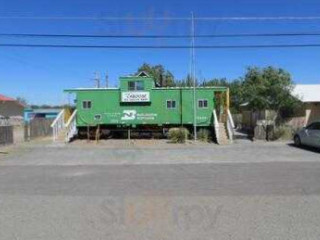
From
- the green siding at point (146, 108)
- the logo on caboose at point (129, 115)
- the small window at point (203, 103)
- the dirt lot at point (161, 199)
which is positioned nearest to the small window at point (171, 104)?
the green siding at point (146, 108)

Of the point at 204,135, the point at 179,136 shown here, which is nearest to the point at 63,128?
the point at 179,136

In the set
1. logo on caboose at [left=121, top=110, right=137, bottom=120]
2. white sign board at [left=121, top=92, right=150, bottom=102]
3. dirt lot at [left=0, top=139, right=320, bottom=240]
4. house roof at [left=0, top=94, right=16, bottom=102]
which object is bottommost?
dirt lot at [left=0, top=139, right=320, bottom=240]

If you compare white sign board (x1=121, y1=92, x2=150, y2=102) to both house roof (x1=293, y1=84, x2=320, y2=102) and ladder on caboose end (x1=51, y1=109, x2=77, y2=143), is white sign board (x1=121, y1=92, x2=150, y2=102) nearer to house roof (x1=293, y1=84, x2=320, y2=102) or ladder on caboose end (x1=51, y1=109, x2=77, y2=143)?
ladder on caboose end (x1=51, y1=109, x2=77, y2=143)

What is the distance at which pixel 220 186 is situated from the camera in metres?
13.6

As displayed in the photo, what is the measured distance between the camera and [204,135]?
3619 cm

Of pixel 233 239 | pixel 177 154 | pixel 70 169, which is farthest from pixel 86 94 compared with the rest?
pixel 233 239

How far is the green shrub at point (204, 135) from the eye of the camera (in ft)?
118

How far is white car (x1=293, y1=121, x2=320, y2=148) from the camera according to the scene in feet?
92.1

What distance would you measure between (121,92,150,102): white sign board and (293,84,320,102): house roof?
1360 centimetres

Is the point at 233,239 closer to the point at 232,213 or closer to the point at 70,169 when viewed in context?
the point at 232,213

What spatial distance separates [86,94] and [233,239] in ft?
106

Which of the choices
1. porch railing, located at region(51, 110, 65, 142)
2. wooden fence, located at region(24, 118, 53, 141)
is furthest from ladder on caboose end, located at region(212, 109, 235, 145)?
wooden fence, located at region(24, 118, 53, 141)

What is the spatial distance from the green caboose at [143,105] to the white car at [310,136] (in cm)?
864

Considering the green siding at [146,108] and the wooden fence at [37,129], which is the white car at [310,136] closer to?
the green siding at [146,108]
